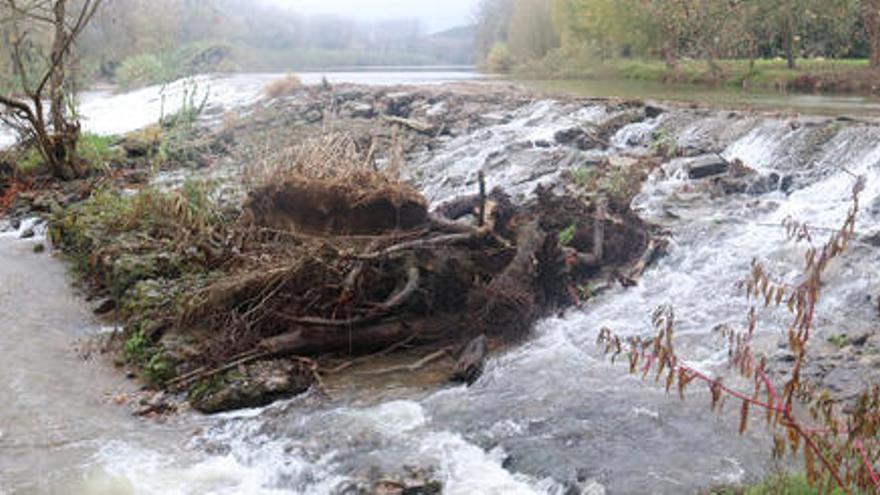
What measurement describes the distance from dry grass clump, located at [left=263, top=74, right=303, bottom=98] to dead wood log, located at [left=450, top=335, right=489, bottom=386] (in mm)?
21657

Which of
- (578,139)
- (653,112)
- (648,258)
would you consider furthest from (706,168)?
(653,112)

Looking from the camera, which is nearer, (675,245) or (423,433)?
(423,433)

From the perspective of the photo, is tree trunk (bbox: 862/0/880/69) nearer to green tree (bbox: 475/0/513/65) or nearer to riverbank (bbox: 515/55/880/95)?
riverbank (bbox: 515/55/880/95)

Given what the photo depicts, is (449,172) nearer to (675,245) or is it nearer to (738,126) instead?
(738,126)

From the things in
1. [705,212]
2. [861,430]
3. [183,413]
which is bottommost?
[183,413]

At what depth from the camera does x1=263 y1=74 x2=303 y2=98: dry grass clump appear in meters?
27.4

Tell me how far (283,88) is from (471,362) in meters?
22.7

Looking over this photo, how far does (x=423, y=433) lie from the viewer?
559cm

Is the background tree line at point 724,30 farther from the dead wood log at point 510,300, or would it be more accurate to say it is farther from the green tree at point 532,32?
the dead wood log at point 510,300

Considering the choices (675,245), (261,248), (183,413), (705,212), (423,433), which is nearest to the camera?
(423,433)

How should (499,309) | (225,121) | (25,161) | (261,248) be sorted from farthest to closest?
(225,121)
(25,161)
(261,248)
(499,309)

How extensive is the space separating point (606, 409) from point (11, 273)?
772cm

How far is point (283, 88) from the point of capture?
90.7 feet

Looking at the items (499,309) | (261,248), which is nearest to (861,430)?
(499,309)
